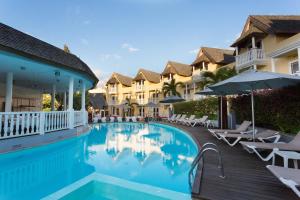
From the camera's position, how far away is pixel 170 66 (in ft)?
113

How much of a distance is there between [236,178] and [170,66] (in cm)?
3156

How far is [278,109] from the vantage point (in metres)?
7.83

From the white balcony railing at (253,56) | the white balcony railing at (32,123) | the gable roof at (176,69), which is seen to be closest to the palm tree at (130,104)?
the gable roof at (176,69)

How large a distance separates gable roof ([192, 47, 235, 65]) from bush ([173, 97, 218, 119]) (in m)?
7.30

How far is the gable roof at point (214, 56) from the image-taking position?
26766 mm

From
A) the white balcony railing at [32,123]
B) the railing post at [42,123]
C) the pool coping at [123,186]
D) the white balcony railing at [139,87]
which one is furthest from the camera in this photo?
the white balcony railing at [139,87]

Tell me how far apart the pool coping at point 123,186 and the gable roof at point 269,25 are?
16.9 meters

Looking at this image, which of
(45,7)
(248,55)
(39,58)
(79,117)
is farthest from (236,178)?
(45,7)

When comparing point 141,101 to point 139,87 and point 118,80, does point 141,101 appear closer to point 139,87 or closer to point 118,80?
point 139,87

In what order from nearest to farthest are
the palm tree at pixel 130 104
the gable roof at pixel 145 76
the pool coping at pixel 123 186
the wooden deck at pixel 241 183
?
1. the wooden deck at pixel 241 183
2. the pool coping at pixel 123 186
3. the palm tree at pixel 130 104
4. the gable roof at pixel 145 76

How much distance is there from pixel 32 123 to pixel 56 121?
5.39ft

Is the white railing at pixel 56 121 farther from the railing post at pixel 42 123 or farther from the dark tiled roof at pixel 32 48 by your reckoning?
the dark tiled roof at pixel 32 48

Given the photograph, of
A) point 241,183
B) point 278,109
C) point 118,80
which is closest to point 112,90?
point 118,80

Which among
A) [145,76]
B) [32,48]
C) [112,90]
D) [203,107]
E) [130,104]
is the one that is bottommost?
[203,107]
